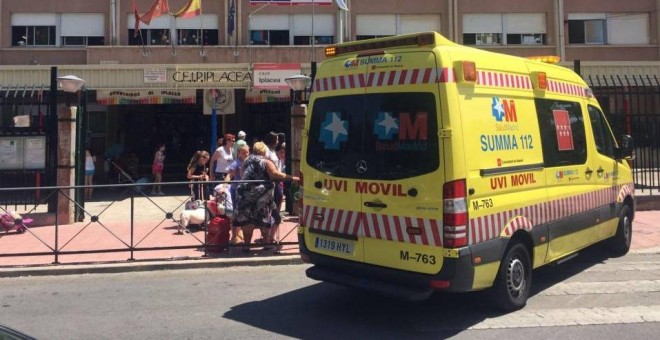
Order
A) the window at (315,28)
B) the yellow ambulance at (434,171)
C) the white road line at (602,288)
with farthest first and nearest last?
the window at (315,28), the white road line at (602,288), the yellow ambulance at (434,171)

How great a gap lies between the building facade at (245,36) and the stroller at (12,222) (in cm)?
1122

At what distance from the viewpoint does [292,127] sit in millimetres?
12023

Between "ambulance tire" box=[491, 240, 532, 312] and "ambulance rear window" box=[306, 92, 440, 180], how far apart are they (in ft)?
4.45

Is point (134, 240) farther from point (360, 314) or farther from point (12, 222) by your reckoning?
point (360, 314)

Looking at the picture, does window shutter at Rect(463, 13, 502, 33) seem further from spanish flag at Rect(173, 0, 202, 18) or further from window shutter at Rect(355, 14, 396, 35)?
spanish flag at Rect(173, 0, 202, 18)

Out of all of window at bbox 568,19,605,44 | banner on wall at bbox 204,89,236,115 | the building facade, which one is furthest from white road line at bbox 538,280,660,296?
window at bbox 568,19,605,44

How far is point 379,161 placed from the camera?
505 cm

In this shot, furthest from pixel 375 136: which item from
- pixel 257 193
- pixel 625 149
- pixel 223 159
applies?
pixel 223 159

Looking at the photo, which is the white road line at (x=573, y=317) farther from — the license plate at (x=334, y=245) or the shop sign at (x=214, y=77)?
the shop sign at (x=214, y=77)

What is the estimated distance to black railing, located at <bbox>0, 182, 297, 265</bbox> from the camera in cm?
842

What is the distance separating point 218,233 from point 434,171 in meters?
4.82

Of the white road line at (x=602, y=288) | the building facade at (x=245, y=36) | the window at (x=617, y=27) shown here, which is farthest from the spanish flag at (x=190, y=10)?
the white road line at (x=602, y=288)

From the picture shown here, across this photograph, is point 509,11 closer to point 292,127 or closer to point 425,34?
point 292,127

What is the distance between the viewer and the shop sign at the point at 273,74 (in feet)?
57.7
